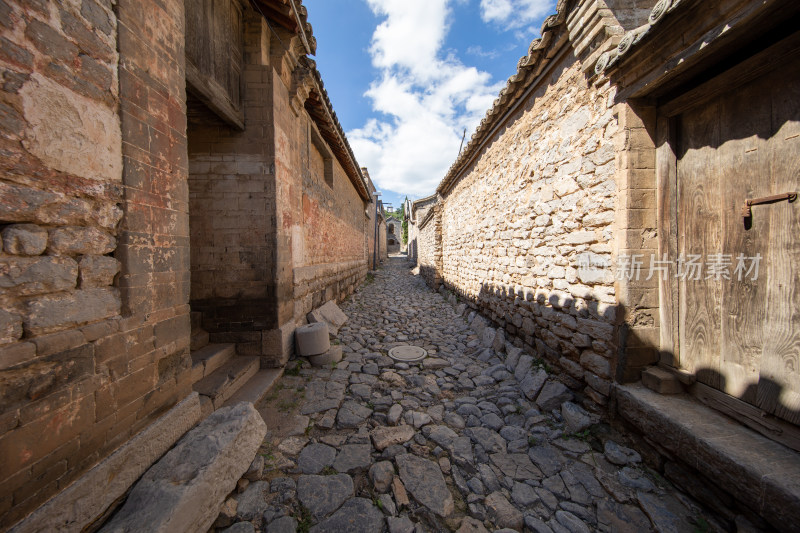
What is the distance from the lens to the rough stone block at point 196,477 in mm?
1504

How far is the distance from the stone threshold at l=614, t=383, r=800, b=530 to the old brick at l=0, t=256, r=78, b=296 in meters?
3.88

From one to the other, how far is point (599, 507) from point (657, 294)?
177 centimetres

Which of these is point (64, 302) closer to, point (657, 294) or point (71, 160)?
point (71, 160)

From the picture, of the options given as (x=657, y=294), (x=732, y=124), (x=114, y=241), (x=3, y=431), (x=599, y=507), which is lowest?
(x=599, y=507)

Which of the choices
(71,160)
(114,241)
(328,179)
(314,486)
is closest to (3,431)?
(114,241)

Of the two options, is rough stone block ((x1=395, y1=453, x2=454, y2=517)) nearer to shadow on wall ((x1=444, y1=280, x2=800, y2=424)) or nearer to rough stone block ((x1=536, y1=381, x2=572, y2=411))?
rough stone block ((x1=536, y1=381, x2=572, y2=411))

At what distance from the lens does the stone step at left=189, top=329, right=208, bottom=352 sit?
11.1ft

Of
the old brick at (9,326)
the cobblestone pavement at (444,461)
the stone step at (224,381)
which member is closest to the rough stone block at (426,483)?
the cobblestone pavement at (444,461)

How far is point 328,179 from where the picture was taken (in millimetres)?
7250

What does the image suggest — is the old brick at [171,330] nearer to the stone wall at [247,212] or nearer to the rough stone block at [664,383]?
the stone wall at [247,212]

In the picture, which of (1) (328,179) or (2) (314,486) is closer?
(2) (314,486)

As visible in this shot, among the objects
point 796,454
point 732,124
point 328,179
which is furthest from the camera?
point 328,179

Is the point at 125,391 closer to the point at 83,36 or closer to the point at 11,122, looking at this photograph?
the point at 11,122

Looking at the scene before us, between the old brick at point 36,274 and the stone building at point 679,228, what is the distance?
12.7 feet
